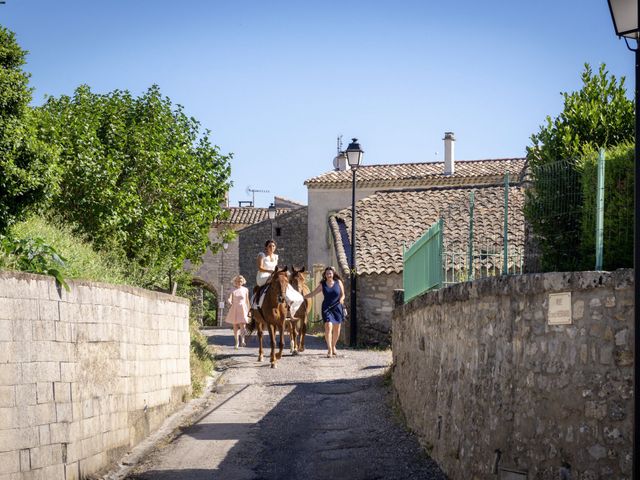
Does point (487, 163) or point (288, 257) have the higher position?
point (487, 163)

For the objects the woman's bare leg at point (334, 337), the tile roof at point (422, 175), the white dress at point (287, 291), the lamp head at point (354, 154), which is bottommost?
the woman's bare leg at point (334, 337)

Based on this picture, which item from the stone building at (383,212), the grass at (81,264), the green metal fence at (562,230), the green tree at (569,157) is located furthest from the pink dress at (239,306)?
A: the green tree at (569,157)

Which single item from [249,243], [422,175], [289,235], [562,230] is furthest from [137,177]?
[249,243]

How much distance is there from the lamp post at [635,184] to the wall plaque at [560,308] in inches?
39.7

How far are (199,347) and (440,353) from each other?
9798 mm

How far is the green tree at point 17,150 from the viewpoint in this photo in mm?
11453

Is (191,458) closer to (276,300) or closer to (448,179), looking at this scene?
(276,300)

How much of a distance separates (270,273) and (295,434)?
7.48 metres

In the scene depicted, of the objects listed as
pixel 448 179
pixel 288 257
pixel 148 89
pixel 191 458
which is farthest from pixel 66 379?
pixel 288 257

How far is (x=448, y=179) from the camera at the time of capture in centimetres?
4222

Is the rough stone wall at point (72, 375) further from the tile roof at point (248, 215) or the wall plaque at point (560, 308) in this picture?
the tile roof at point (248, 215)

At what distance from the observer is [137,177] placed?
21.1 meters

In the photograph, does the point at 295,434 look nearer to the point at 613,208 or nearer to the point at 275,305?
the point at 613,208

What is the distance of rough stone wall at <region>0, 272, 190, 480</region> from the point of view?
7.89 metres
